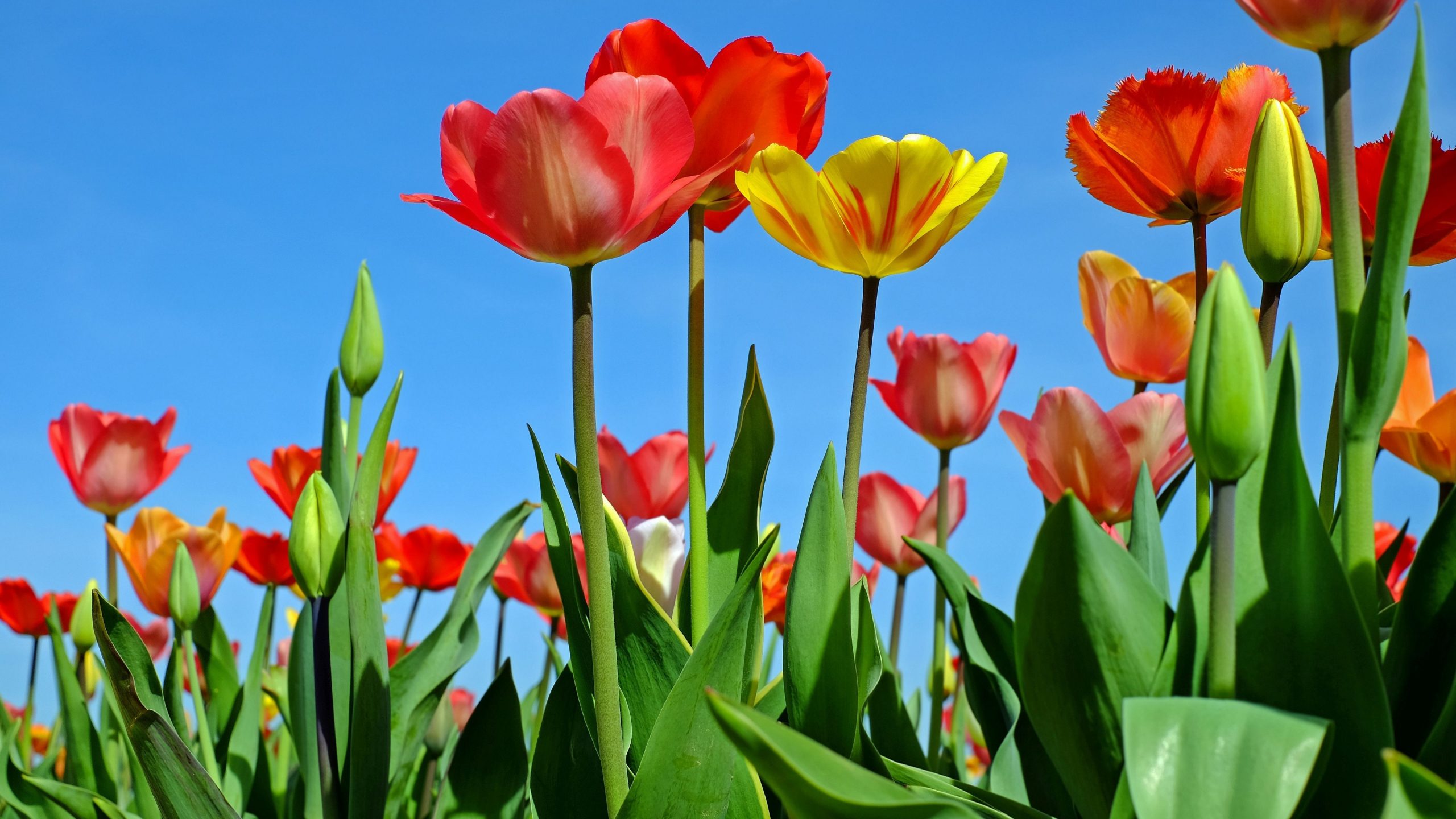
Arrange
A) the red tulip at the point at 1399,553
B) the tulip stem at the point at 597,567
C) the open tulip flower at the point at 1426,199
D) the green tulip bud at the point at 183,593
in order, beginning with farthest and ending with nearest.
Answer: the red tulip at the point at 1399,553 → the green tulip bud at the point at 183,593 → the open tulip flower at the point at 1426,199 → the tulip stem at the point at 597,567

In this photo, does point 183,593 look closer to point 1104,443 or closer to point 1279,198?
point 1104,443

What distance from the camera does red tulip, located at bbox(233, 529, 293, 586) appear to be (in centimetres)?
182

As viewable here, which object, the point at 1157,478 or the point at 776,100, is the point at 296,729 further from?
the point at 1157,478

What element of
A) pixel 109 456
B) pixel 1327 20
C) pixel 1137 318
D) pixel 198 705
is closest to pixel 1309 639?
pixel 1327 20

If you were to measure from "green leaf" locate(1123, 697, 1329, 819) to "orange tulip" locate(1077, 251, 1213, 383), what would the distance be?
0.71m

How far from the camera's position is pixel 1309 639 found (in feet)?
1.93

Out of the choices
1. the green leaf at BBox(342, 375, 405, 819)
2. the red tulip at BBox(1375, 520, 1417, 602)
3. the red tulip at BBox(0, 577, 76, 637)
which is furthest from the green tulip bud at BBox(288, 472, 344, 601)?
the red tulip at BBox(0, 577, 76, 637)

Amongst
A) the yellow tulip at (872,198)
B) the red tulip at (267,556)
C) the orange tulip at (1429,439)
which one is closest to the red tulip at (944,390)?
the orange tulip at (1429,439)

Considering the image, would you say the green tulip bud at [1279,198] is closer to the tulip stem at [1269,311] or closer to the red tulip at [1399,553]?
the tulip stem at [1269,311]

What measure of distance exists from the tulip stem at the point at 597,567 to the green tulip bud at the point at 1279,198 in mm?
424

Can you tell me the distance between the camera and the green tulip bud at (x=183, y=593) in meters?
1.19

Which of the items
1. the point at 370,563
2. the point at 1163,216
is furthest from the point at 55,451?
the point at 1163,216

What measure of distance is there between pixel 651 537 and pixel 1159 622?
526 millimetres

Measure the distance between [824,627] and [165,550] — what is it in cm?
118
